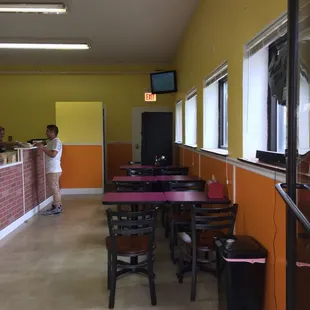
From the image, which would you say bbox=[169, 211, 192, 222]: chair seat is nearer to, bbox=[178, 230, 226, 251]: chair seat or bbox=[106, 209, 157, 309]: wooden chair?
bbox=[178, 230, 226, 251]: chair seat

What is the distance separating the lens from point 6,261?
430 centimetres

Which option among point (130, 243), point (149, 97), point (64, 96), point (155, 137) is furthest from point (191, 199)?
point (64, 96)

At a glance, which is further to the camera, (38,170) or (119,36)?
(119,36)

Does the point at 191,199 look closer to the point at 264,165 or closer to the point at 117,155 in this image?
the point at 264,165

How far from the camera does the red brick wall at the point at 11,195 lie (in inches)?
207

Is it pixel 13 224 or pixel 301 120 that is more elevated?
pixel 301 120

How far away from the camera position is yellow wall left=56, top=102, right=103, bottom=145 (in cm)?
891

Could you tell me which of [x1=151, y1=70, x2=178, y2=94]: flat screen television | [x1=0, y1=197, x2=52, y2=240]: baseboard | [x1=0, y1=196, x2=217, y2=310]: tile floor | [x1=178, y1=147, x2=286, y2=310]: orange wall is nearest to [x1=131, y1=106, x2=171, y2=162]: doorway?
[x1=151, y1=70, x2=178, y2=94]: flat screen television

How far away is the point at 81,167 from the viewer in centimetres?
888

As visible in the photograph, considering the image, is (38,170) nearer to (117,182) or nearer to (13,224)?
(13,224)

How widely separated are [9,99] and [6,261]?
23.7 feet

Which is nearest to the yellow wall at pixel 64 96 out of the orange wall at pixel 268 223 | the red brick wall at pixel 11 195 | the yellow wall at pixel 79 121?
the yellow wall at pixel 79 121

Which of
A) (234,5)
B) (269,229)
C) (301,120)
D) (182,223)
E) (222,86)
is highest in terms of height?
(234,5)

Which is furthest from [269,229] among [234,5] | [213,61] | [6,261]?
[6,261]
